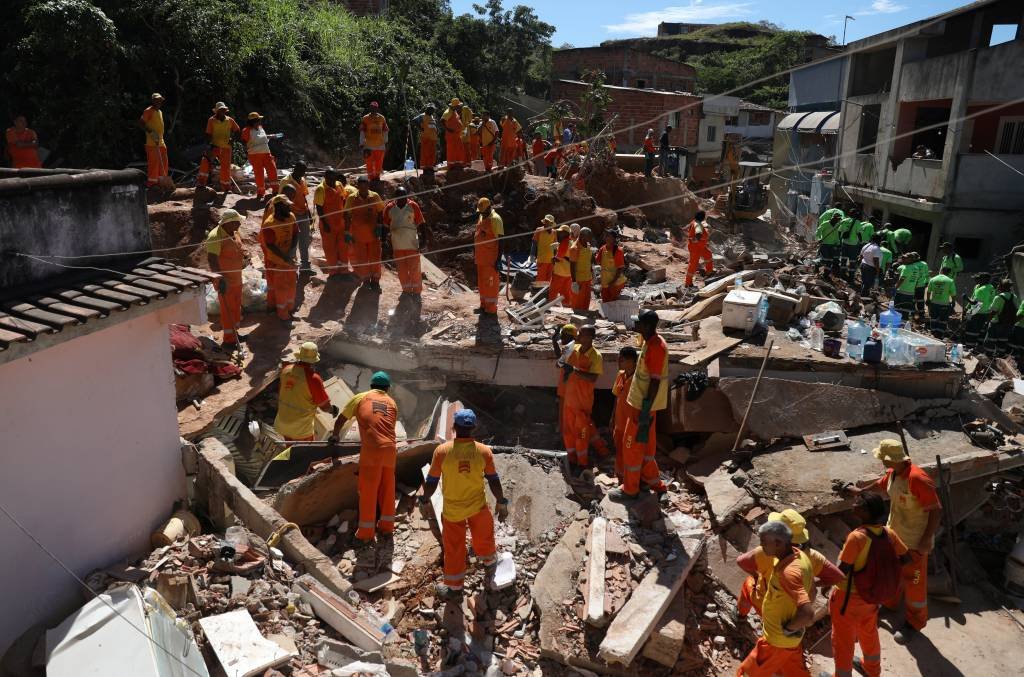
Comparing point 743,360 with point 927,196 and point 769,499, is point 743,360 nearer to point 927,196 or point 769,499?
point 769,499

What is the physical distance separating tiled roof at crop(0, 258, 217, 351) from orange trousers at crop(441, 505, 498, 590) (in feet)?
8.97

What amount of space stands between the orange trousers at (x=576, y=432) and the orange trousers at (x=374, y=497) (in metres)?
2.22

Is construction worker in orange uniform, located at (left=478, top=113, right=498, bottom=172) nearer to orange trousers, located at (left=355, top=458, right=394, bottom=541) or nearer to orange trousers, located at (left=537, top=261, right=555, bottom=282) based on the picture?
orange trousers, located at (left=537, top=261, right=555, bottom=282)

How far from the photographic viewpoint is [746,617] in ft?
21.2

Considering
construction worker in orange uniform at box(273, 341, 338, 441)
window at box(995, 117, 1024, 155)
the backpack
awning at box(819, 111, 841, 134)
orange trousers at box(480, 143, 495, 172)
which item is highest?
awning at box(819, 111, 841, 134)

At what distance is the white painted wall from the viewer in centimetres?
461

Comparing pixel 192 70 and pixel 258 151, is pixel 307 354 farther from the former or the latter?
pixel 192 70

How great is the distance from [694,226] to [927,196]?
24.6 feet

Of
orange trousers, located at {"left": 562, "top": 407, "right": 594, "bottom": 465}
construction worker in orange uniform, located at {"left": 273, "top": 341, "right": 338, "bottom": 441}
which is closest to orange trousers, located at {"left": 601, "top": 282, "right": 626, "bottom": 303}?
orange trousers, located at {"left": 562, "top": 407, "right": 594, "bottom": 465}

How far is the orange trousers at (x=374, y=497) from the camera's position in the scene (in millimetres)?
6492

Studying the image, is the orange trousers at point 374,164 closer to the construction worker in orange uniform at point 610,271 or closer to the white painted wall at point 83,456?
the construction worker in orange uniform at point 610,271

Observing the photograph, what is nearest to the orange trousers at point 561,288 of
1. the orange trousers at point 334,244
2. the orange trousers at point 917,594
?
the orange trousers at point 334,244

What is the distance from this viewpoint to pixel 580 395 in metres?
7.89

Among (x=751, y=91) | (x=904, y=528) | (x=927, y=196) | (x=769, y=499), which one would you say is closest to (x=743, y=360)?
(x=769, y=499)
